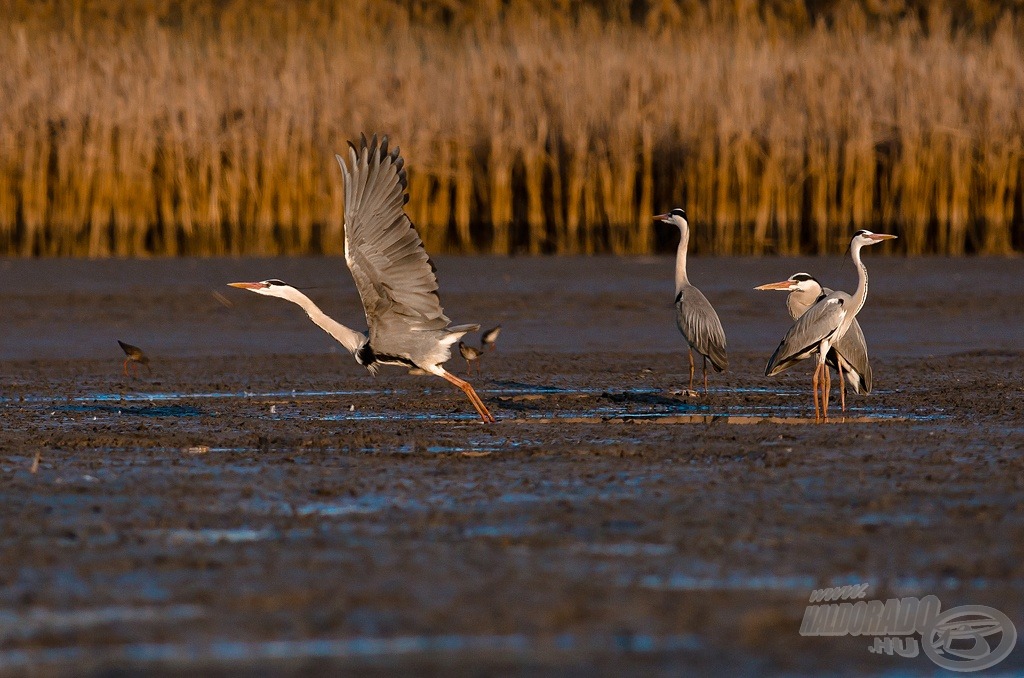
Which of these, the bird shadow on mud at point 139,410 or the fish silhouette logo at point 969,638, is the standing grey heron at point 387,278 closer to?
the bird shadow on mud at point 139,410

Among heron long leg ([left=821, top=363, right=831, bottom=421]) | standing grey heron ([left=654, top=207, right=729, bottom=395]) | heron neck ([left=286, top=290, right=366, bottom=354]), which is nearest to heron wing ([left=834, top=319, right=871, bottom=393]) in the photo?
heron long leg ([left=821, top=363, right=831, bottom=421])

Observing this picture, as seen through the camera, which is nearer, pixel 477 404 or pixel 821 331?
pixel 477 404

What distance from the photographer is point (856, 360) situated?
34.8ft

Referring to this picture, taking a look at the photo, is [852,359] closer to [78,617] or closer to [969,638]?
[969,638]

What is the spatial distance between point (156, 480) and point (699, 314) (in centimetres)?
543

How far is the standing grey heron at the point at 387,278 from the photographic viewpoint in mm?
9211

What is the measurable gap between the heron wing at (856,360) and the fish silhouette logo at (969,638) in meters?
5.84

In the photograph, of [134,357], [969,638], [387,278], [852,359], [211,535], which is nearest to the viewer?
[969,638]

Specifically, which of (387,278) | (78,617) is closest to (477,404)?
(387,278)

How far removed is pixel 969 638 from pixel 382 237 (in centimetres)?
531

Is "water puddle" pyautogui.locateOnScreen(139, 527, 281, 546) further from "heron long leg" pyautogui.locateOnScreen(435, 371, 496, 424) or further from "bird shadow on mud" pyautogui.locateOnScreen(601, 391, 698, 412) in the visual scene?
"bird shadow on mud" pyautogui.locateOnScreen(601, 391, 698, 412)

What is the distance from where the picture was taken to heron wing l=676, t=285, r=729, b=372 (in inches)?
443

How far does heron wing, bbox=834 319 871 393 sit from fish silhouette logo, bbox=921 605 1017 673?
19.2 ft

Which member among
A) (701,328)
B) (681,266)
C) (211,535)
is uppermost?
(681,266)
